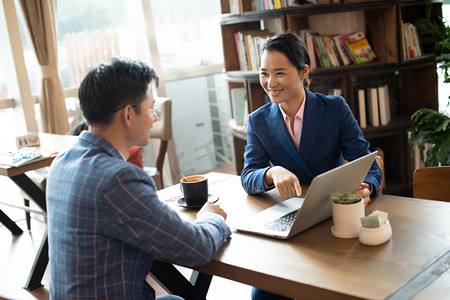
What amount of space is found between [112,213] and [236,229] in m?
0.41

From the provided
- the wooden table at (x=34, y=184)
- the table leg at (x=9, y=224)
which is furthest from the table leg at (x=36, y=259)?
the table leg at (x=9, y=224)

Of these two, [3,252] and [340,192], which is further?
[3,252]

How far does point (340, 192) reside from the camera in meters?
1.44

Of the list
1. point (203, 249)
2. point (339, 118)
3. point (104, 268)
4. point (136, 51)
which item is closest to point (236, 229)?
point (203, 249)

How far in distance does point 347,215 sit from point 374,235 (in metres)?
0.09

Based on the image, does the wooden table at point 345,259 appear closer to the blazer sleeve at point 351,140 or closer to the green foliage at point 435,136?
the blazer sleeve at point 351,140

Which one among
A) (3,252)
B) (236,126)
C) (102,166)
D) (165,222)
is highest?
(102,166)

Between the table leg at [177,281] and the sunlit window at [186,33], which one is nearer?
the table leg at [177,281]

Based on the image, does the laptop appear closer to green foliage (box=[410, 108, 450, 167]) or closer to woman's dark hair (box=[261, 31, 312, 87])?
woman's dark hair (box=[261, 31, 312, 87])

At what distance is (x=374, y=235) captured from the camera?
4.21 feet

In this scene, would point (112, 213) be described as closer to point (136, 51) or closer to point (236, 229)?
point (236, 229)

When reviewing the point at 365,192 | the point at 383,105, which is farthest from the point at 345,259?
the point at 383,105

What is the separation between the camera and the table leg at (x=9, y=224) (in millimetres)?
4059

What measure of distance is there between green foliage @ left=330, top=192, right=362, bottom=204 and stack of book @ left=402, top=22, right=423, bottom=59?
8.16 ft
